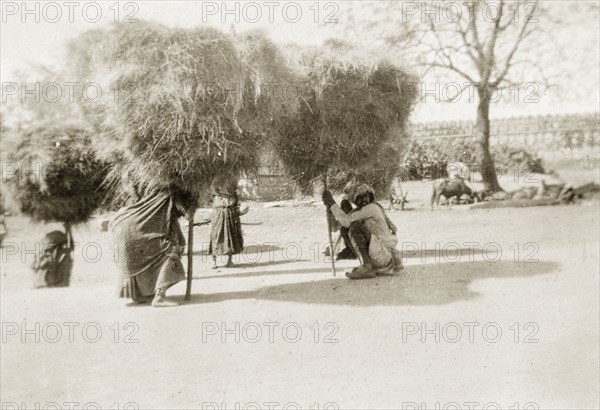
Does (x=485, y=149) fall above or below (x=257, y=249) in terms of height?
above

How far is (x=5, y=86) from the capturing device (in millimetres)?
5805

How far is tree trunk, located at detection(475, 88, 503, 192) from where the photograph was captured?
16.9 metres

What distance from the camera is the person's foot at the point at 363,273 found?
7809mm

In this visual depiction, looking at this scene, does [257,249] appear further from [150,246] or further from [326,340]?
[326,340]

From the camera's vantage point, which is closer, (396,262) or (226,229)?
(396,262)

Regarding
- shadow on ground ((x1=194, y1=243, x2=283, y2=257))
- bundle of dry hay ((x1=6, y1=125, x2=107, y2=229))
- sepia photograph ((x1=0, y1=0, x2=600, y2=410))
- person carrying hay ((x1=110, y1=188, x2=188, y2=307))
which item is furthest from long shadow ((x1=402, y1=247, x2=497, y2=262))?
bundle of dry hay ((x1=6, y1=125, x2=107, y2=229))

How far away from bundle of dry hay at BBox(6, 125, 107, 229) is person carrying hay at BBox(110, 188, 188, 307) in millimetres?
672

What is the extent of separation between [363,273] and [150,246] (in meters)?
2.82

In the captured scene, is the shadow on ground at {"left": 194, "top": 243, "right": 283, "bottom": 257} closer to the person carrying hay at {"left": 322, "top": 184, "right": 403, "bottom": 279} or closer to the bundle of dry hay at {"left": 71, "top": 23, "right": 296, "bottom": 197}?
the person carrying hay at {"left": 322, "top": 184, "right": 403, "bottom": 279}

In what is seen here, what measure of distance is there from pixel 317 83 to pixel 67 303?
12.2 ft

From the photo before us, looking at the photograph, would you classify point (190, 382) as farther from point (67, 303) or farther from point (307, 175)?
point (307, 175)

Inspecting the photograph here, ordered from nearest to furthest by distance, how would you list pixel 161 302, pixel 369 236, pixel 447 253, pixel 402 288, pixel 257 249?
1. pixel 161 302
2. pixel 402 288
3. pixel 369 236
4. pixel 447 253
5. pixel 257 249

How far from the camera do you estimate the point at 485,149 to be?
700 inches

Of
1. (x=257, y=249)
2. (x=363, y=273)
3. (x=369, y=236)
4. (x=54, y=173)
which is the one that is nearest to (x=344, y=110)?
(x=369, y=236)
